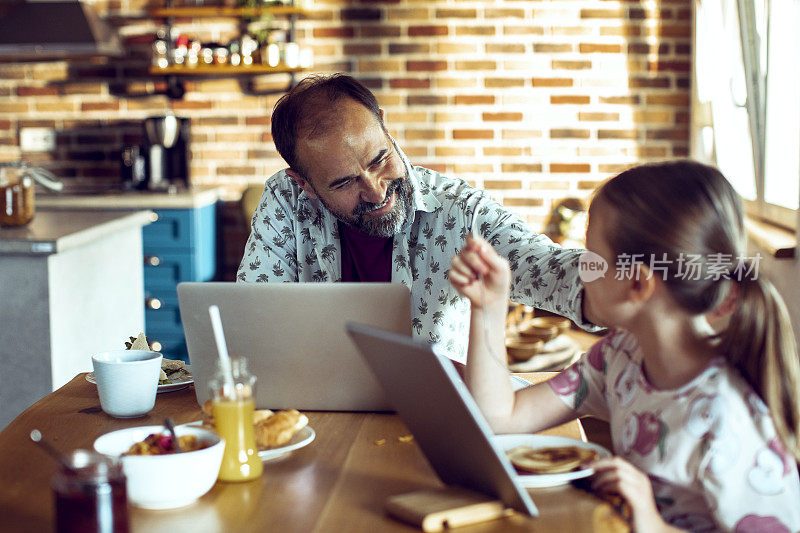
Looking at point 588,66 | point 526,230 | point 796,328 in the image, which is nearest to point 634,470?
point 526,230

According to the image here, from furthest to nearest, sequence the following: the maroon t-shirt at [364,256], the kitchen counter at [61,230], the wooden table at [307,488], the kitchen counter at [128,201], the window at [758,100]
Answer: the kitchen counter at [128,201] < the window at [758,100] < the kitchen counter at [61,230] < the maroon t-shirt at [364,256] < the wooden table at [307,488]

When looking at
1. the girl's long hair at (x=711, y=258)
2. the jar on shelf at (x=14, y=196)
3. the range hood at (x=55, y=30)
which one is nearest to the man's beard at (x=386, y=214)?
the girl's long hair at (x=711, y=258)

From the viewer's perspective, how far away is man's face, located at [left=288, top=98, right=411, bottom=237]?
178 cm

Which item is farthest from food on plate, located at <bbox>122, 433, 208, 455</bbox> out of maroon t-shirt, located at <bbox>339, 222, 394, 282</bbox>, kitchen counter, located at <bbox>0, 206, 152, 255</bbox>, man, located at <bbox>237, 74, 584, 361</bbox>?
kitchen counter, located at <bbox>0, 206, 152, 255</bbox>

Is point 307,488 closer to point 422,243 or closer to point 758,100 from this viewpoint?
point 422,243

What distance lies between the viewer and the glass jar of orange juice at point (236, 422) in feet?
3.57

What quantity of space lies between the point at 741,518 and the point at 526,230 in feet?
2.84

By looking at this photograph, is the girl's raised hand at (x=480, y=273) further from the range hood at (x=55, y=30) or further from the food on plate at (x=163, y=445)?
the range hood at (x=55, y=30)

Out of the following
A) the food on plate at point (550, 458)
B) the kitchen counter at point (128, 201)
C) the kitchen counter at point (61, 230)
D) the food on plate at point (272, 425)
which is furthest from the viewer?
the kitchen counter at point (128, 201)

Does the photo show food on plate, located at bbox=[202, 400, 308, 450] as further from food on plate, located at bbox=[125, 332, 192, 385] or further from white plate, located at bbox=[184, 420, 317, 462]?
food on plate, located at bbox=[125, 332, 192, 385]

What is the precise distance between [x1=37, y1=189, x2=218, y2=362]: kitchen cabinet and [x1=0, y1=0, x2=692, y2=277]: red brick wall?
1.33ft

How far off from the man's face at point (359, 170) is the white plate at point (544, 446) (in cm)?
73

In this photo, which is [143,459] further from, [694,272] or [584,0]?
[584,0]

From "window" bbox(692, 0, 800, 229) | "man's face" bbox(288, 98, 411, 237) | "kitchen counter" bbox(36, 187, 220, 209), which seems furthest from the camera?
"kitchen counter" bbox(36, 187, 220, 209)
